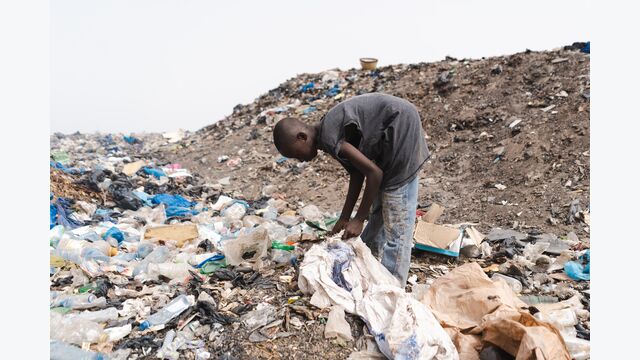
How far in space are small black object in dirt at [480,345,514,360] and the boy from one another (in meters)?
0.76

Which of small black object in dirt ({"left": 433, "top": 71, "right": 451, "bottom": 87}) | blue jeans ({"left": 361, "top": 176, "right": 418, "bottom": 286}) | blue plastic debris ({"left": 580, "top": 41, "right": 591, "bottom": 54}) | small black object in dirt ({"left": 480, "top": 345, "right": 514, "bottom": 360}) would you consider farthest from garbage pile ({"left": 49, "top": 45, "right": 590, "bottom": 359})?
small black object in dirt ({"left": 433, "top": 71, "right": 451, "bottom": 87})

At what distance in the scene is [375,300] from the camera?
8.50 ft

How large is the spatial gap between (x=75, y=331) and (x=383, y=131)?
218 centimetres

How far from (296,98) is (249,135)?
2.17 m

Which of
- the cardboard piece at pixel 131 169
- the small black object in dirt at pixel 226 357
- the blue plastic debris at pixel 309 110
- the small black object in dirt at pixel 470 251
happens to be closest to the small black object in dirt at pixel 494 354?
the small black object in dirt at pixel 226 357

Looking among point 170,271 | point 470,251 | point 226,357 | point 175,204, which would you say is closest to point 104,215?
point 175,204

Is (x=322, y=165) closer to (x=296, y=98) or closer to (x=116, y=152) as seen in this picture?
(x=296, y=98)

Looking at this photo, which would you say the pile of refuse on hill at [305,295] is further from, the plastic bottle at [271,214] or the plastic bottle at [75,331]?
the plastic bottle at [271,214]

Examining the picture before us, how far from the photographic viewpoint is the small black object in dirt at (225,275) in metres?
3.30

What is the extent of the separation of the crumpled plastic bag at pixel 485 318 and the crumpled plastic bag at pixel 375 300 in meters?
0.18

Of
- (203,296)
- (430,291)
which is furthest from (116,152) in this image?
(430,291)

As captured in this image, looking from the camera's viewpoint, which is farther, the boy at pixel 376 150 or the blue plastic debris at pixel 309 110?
the blue plastic debris at pixel 309 110

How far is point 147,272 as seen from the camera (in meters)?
3.58

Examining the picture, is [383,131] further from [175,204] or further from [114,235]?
[175,204]
